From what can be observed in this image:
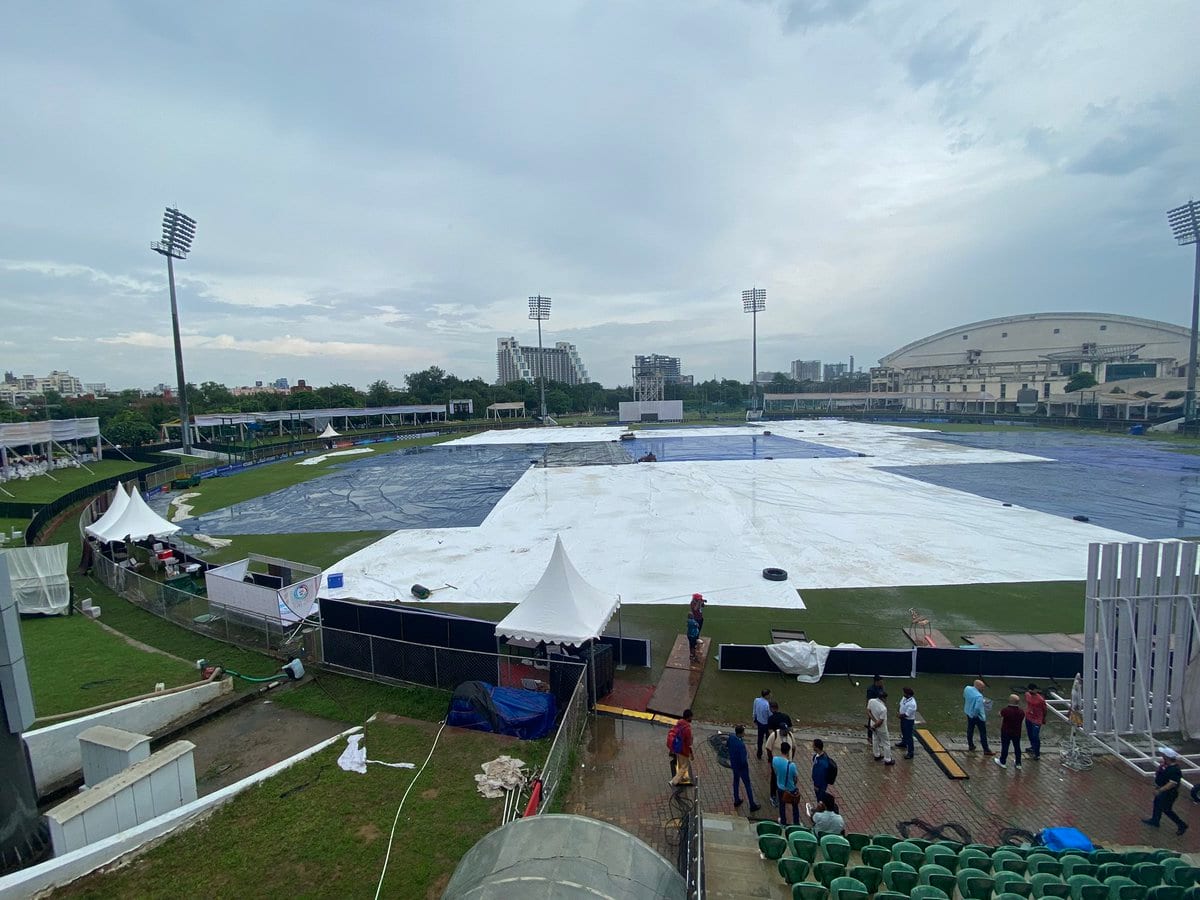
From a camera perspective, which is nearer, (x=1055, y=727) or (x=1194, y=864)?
(x=1194, y=864)

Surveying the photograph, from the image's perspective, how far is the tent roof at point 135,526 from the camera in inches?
869

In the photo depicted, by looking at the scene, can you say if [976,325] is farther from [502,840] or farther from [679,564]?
[502,840]

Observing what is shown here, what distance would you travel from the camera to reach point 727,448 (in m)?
59.2

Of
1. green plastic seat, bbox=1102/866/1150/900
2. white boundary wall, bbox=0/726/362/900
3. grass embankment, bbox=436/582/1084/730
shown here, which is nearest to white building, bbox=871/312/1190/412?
grass embankment, bbox=436/582/1084/730

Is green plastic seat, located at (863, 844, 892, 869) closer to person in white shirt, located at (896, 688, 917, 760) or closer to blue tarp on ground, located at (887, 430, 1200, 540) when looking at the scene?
person in white shirt, located at (896, 688, 917, 760)

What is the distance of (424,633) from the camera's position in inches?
566

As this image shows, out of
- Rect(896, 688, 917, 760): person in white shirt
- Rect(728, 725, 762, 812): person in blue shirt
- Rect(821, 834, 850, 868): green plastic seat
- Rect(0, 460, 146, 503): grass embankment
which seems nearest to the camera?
Rect(821, 834, 850, 868): green plastic seat

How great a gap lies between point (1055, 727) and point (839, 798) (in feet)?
18.7

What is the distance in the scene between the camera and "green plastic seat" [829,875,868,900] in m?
6.20

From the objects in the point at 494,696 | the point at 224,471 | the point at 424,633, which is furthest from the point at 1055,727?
the point at 224,471

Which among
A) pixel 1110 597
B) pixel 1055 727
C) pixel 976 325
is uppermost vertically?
pixel 976 325

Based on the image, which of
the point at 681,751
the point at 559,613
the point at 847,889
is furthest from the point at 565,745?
the point at 847,889

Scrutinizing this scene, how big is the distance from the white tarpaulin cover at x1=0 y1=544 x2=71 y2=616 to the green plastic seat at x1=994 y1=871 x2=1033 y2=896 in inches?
930

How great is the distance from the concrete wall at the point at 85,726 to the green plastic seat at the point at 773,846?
11037 millimetres
